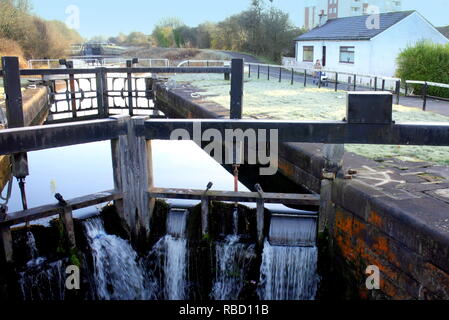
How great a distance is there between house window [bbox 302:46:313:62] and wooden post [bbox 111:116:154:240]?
24344mm

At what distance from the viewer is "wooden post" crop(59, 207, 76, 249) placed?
5301mm

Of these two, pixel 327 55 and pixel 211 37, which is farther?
pixel 211 37

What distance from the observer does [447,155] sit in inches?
255

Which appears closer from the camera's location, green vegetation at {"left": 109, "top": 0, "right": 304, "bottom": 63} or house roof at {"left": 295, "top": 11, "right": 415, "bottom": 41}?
house roof at {"left": 295, "top": 11, "right": 415, "bottom": 41}

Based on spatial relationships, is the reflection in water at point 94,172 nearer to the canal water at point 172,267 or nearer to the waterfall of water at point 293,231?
the canal water at point 172,267

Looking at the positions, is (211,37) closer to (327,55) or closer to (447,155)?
(327,55)

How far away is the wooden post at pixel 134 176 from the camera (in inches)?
216

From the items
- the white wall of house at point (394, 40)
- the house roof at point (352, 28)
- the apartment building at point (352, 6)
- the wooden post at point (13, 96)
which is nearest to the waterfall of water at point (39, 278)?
the wooden post at point (13, 96)

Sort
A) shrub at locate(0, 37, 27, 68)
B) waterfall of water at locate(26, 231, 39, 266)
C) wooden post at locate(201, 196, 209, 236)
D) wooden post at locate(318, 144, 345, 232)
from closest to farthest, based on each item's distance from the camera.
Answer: wooden post at locate(318, 144, 345, 232), waterfall of water at locate(26, 231, 39, 266), wooden post at locate(201, 196, 209, 236), shrub at locate(0, 37, 27, 68)

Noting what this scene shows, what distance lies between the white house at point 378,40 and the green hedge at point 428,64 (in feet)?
20.6

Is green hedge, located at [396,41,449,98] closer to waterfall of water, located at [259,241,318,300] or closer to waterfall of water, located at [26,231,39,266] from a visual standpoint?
waterfall of water, located at [259,241,318,300]

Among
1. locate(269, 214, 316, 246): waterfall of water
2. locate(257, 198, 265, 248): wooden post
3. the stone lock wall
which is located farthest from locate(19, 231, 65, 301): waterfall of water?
the stone lock wall
